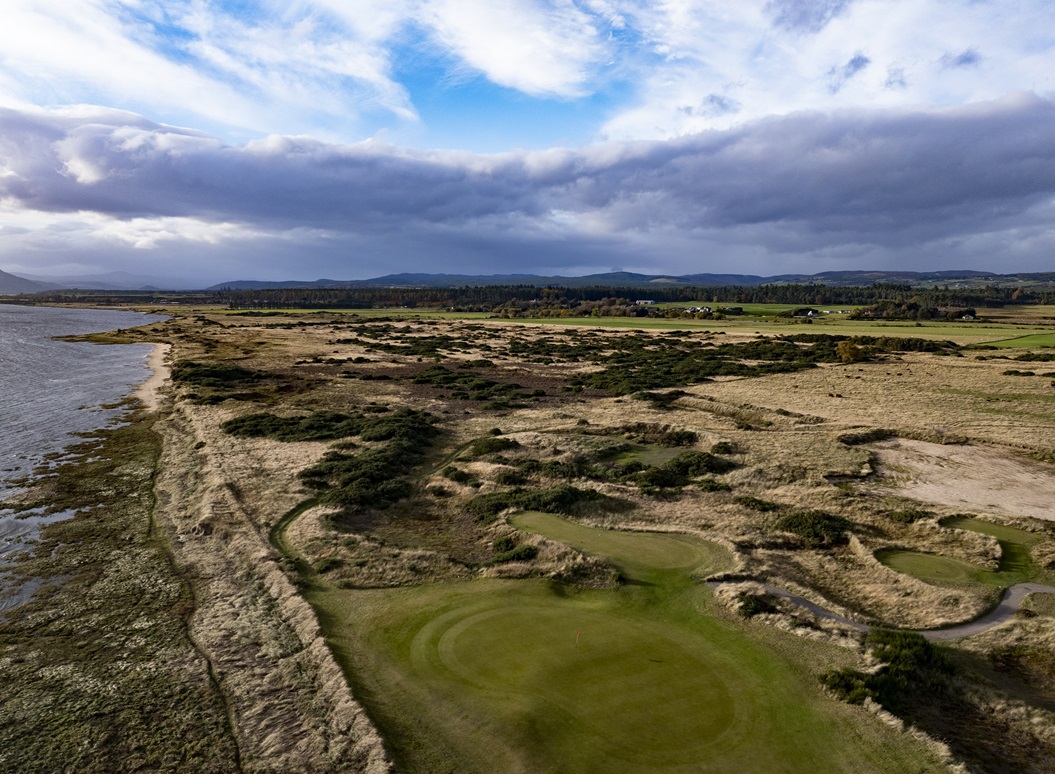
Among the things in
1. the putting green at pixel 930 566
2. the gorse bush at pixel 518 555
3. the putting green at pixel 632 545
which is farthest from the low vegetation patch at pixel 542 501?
the putting green at pixel 930 566

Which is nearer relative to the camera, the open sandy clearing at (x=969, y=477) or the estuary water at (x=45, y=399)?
the estuary water at (x=45, y=399)

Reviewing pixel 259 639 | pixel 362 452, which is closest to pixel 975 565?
pixel 259 639

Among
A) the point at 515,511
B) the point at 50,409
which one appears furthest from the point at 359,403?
the point at 515,511

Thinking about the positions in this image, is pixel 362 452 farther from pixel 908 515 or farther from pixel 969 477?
pixel 969 477

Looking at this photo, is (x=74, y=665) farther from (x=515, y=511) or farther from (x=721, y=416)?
(x=721, y=416)

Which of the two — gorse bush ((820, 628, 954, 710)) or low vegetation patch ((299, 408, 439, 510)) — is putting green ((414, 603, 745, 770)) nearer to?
gorse bush ((820, 628, 954, 710))

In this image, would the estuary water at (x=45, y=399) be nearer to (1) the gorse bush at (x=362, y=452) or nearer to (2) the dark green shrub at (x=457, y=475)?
(1) the gorse bush at (x=362, y=452)

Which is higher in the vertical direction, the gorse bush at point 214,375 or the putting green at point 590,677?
the gorse bush at point 214,375
